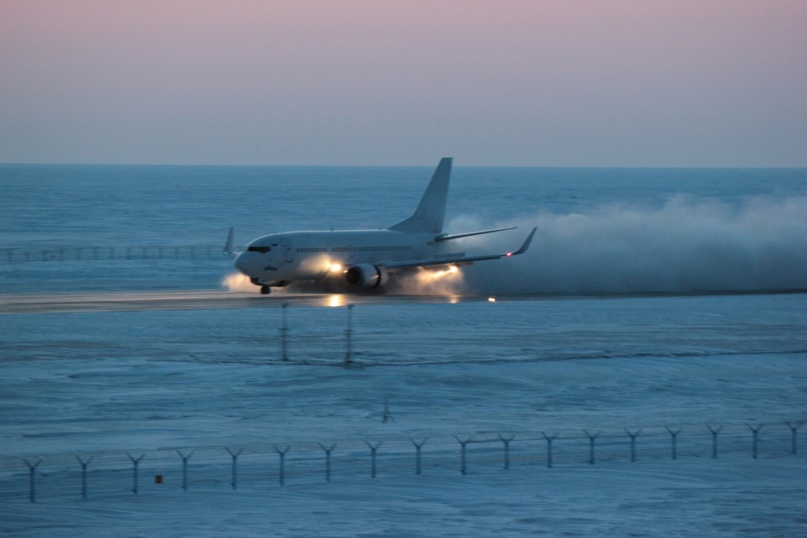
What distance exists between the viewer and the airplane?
68.1 meters

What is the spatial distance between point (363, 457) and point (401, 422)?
4620 millimetres

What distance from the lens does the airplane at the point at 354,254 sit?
2680 inches

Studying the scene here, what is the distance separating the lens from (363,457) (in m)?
32.6

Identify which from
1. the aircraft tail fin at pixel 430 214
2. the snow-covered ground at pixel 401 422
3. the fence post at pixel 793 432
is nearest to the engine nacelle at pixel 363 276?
the aircraft tail fin at pixel 430 214

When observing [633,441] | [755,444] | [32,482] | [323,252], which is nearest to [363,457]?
[633,441]

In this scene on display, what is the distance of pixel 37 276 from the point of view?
87.8 metres

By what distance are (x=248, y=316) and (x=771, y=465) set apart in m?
33.1

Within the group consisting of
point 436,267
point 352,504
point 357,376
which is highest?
point 436,267

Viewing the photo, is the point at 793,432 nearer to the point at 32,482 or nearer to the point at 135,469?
the point at 135,469

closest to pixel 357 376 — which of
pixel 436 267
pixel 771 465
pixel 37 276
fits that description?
pixel 771 465

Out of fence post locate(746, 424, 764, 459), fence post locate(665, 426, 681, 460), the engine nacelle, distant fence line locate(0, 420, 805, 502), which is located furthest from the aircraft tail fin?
fence post locate(746, 424, 764, 459)

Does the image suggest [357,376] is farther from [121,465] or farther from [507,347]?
[121,465]

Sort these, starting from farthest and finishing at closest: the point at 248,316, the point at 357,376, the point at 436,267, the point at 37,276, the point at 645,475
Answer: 1. the point at 37,276
2. the point at 436,267
3. the point at 248,316
4. the point at 357,376
5. the point at 645,475

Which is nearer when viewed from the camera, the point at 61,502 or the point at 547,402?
the point at 61,502
